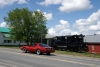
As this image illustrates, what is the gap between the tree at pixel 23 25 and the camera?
60.0m

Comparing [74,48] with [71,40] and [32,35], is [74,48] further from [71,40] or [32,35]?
[32,35]

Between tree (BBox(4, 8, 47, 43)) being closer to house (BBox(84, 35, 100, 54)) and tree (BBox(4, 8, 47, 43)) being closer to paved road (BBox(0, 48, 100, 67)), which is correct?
house (BBox(84, 35, 100, 54))

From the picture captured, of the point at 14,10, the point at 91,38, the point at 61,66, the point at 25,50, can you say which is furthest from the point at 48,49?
the point at 14,10

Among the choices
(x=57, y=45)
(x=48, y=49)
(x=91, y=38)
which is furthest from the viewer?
(x=91, y=38)

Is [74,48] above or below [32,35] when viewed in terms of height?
below

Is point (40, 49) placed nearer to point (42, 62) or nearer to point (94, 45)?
point (42, 62)

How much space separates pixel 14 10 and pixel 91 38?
28038 millimetres

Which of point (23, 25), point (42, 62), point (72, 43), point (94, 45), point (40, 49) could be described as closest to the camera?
point (42, 62)

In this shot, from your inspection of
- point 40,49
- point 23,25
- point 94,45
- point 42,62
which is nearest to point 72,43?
point 94,45

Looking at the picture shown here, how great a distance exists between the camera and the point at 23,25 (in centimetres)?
6025

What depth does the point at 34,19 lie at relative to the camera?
6316cm

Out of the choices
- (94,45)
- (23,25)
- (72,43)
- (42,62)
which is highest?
(23,25)

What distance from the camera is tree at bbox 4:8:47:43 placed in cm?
5997

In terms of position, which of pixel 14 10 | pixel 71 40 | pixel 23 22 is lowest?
pixel 71 40
